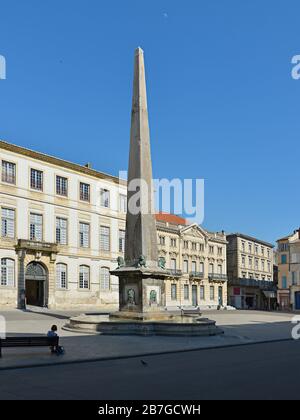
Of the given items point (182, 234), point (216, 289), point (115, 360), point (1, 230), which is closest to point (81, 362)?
point (115, 360)

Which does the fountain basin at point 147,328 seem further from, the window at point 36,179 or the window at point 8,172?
the window at point 36,179

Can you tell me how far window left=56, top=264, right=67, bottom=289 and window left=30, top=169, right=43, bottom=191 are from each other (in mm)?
6480

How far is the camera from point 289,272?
65.1m

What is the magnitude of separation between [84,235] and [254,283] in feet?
126

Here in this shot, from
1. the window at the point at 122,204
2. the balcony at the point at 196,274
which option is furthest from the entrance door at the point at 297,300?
the window at the point at 122,204

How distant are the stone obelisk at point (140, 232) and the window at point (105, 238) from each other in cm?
2643

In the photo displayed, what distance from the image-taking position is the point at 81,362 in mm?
12891

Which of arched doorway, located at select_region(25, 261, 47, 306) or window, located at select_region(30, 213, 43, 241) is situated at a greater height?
window, located at select_region(30, 213, 43, 241)

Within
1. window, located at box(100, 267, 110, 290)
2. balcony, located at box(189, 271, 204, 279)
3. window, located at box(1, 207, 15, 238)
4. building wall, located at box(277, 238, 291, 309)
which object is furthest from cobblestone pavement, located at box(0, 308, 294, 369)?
building wall, located at box(277, 238, 291, 309)

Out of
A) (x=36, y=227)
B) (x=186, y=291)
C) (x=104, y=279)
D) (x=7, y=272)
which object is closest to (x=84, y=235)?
(x=104, y=279)

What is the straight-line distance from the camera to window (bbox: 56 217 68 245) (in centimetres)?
4434

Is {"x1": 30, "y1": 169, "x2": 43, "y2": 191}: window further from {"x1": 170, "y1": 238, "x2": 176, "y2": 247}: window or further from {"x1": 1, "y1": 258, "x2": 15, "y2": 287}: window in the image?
{"x1": 170, "y1": 238, "x2": 176, "y2": 247}: window

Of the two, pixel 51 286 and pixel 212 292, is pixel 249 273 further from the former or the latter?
pixel 51 286
